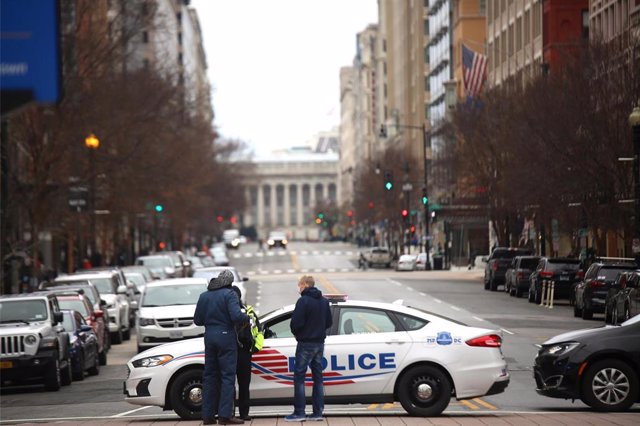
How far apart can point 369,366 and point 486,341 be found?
1.48m

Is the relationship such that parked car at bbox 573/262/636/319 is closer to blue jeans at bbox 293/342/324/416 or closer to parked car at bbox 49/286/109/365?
parked car at bbox 49/286/109/365

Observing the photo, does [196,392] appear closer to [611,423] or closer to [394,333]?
[394,333]

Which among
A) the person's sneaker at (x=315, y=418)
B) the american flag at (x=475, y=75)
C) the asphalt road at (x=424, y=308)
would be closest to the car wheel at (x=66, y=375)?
the asphalt road at (x=424, y=308)

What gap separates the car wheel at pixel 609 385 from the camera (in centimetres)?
1752

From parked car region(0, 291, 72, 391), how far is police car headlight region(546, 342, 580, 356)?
1001 cm

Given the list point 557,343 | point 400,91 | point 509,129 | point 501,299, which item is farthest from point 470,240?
point 557,343

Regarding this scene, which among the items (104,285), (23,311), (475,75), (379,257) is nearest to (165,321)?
(23,311)

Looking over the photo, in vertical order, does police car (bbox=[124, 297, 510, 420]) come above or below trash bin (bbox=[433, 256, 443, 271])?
below

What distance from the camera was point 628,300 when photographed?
30.6m

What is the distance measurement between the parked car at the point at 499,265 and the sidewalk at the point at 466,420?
4341cm

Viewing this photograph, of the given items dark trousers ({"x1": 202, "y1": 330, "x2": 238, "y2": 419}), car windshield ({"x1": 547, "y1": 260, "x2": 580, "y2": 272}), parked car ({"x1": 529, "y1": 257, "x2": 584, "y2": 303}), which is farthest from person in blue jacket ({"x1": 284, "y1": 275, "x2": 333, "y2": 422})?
Result: car windshield ({"x1": 547, "y1": 260, "x2": 580, "y2": 272})

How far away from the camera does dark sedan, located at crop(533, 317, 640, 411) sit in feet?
57.5

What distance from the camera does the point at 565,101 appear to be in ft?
169

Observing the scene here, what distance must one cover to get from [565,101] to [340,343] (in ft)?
117
